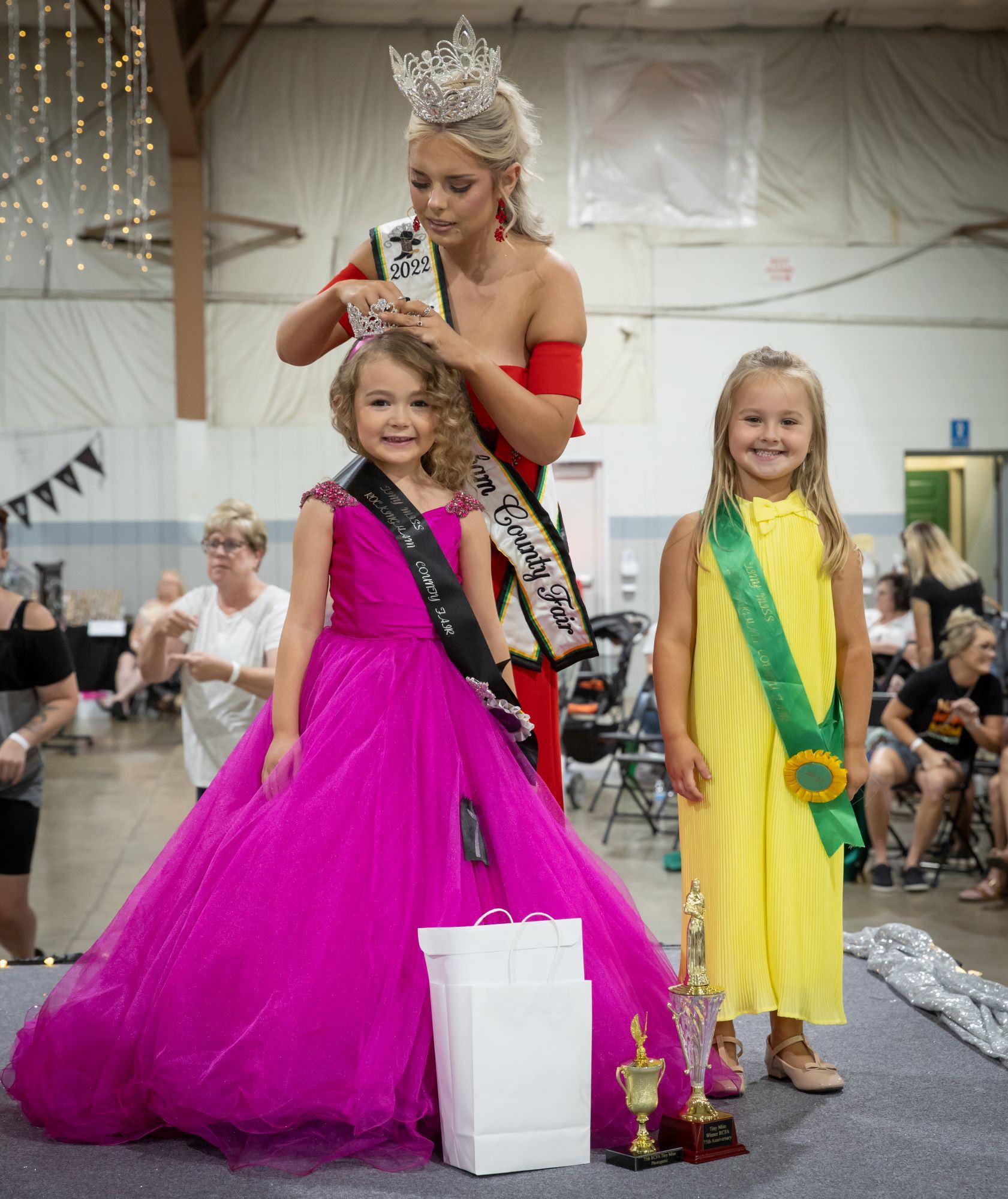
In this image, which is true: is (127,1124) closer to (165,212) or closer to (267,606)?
(267,606)

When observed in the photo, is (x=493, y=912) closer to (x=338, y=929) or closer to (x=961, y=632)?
(x=338, y=929)

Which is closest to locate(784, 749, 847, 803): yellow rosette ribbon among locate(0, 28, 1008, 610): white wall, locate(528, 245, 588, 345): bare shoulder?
locate(528, 245, 588, 345): bare shoulder

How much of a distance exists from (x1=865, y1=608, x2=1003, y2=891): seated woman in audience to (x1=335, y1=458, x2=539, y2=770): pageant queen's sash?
10.5ft

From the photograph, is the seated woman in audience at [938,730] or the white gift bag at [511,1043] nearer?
the white gift bag at [511,1043]

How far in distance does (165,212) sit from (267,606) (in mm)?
7552

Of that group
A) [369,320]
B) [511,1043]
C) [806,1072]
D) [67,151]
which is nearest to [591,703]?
[806,1072]

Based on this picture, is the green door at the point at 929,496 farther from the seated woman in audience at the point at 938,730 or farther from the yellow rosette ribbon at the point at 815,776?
the yellow rosette ribbon at the point at 815,776

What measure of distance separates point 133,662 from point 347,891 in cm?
850

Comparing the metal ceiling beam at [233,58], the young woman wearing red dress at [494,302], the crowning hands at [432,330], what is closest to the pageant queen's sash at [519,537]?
the young woman wearing red dress at [494,302]

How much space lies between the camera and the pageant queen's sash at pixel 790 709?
7.09 feet

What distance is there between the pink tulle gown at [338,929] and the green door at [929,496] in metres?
9.80

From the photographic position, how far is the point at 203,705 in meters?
3.46

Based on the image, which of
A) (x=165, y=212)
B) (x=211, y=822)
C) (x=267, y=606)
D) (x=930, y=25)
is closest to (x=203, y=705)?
(x=267, y=606)

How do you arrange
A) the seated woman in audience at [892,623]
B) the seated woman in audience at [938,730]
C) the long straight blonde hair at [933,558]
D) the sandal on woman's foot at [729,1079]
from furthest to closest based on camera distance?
1. the seated woman in audience at [892,623]
2. the long straight blonde hair at [933,558]
3. the seated woman in audience at [938,730]
4. the sandal on woman's foot at [729,1079]
